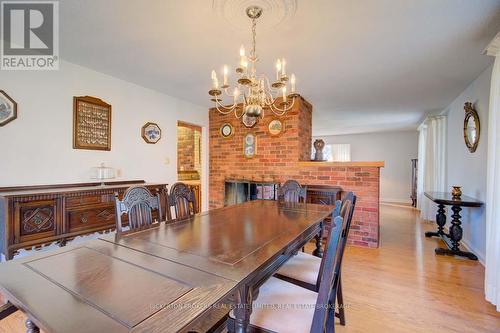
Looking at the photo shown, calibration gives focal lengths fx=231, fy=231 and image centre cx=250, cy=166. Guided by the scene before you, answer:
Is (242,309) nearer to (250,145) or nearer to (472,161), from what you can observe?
(250,145)

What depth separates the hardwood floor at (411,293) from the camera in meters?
1.66

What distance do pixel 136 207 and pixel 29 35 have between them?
196cm

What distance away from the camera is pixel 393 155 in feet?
24.2

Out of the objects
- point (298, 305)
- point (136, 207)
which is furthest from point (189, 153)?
point (298, 305)

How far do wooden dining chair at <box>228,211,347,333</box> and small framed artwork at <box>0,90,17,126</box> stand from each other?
2.71 metres

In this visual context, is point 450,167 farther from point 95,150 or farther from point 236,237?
point 95,150

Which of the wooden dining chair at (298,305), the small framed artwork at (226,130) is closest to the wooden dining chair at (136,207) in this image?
the wooden dining chair at (298,305)

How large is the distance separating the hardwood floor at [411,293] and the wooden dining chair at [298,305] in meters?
0.72

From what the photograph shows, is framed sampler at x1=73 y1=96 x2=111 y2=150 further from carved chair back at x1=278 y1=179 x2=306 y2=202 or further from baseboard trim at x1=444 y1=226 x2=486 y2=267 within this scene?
baseboard trim at x1=444 y1=226 x2=486 y2=267

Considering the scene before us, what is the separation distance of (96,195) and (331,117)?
15.9 feet

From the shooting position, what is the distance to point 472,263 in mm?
2760

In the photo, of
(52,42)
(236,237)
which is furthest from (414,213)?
(52,42)

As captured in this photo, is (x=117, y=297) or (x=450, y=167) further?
(x=450, y=167)

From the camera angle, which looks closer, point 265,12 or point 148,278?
point 148,278
